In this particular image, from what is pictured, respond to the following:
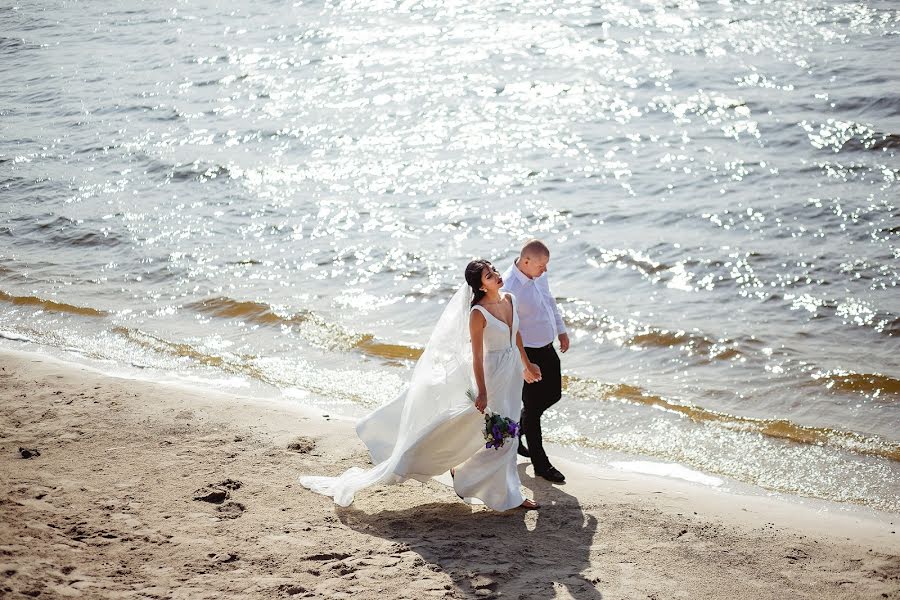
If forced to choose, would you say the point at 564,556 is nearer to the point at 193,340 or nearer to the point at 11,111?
the point at 193,340

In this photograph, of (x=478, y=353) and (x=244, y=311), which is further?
(x=244, y=311)

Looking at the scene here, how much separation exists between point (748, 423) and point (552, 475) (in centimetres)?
223

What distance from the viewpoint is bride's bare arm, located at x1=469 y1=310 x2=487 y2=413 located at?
6258 millimetres

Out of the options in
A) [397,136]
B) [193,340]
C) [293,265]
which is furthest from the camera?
[397,136]

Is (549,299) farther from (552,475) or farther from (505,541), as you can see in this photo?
(505,541)

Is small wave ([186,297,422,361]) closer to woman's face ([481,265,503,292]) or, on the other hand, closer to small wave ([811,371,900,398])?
woman's face ([481,265,503,292])

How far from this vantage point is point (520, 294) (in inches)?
267

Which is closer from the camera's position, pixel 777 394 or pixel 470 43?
pixel 777 394

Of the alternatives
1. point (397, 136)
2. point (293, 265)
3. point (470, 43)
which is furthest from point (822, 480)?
point (470, 43)

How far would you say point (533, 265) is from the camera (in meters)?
6.64

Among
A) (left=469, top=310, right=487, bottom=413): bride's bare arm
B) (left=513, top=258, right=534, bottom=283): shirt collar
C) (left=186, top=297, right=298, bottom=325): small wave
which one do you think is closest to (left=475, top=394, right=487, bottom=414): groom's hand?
(left=469, top=310, right=487, bottom=413): bride's bare arm

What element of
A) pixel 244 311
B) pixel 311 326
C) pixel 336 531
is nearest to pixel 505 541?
pixel 336 531

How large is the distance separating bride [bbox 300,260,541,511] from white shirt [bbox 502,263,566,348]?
0.77 ft

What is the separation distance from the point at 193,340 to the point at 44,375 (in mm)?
2034
